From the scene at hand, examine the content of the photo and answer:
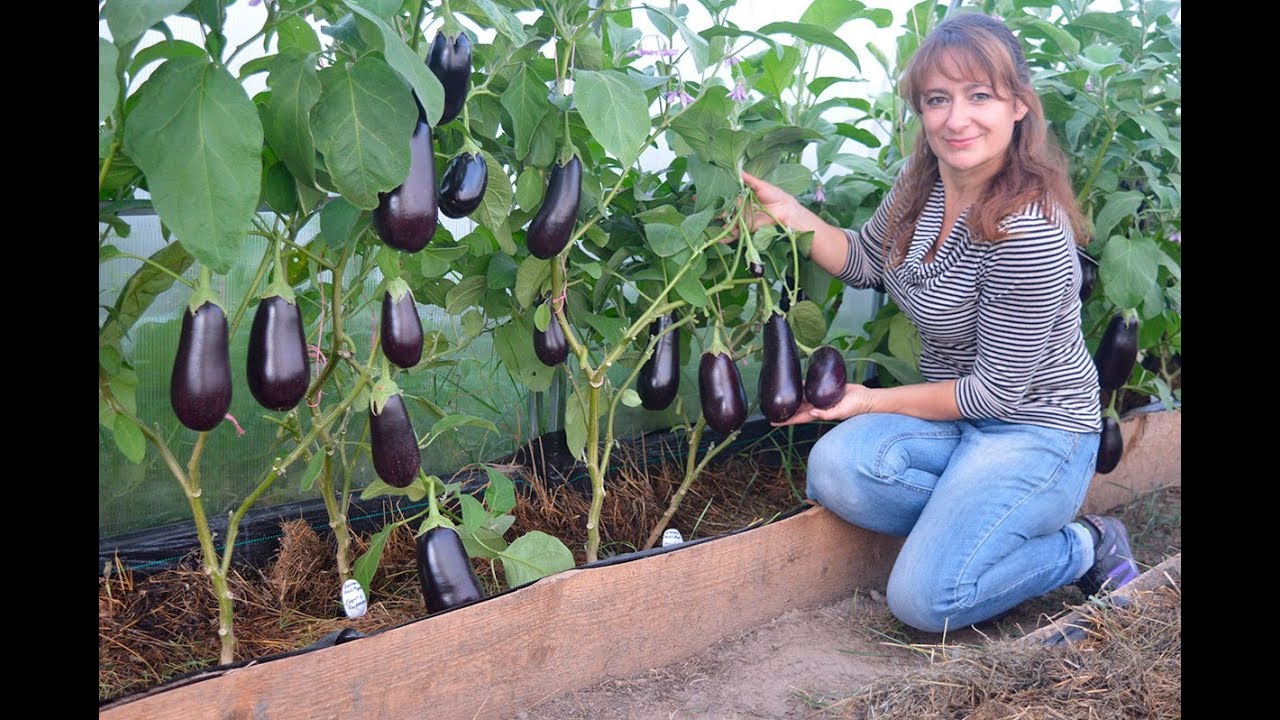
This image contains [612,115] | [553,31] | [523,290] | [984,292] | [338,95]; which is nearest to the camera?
[338,95]

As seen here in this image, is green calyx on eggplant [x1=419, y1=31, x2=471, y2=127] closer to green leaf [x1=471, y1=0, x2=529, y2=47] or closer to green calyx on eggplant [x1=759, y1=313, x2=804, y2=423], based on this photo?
green leaf [x1=471, y1=0, x2=529, y2=47]

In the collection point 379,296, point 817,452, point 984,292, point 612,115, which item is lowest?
point 817,452

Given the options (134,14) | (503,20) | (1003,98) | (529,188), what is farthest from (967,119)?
(134,14)

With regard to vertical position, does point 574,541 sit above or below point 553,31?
below

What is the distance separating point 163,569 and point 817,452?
0.95 meters

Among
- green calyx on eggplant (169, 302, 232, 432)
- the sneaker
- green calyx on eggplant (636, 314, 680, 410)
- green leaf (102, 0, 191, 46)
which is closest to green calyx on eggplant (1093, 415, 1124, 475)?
the sneaker

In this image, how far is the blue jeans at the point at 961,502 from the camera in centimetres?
155

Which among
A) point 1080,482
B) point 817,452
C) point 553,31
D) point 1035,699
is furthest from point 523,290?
point 1080,482

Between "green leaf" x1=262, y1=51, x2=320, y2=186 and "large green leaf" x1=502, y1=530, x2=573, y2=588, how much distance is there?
21.7 inches

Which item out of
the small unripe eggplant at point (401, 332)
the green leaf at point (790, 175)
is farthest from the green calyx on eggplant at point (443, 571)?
the green leaf at point (790, 175)

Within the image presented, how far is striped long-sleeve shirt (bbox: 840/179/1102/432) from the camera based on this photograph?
150 centimetres

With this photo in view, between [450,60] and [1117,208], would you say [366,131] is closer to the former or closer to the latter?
[450,60]

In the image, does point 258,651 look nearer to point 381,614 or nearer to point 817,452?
point 381,614

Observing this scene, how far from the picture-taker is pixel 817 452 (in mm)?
1682
